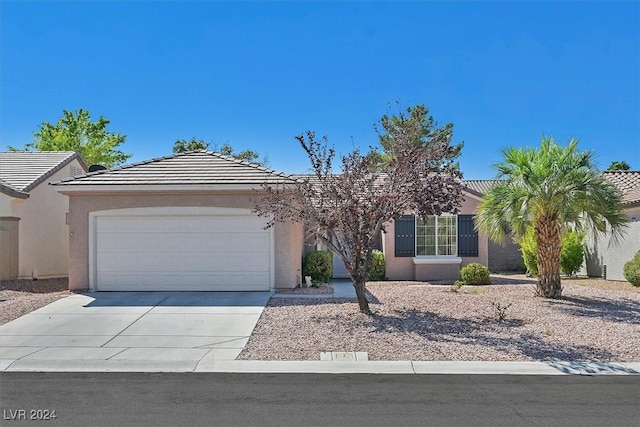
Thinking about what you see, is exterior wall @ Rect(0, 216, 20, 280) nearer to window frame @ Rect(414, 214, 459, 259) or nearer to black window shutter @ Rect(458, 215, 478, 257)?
window frame @ Rect(414, 214, 459, 259)

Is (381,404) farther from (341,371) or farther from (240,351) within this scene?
(240,351)

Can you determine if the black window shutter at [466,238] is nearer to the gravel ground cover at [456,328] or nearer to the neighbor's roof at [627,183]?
the neighbor's roof at [627,183]

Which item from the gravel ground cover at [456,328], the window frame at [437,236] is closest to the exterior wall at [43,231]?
the gravel ground cover at [456,328]

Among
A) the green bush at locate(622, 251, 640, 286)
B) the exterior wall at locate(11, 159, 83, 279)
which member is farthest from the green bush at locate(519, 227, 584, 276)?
the exterior wall at locate(11, 159, 83, 279)

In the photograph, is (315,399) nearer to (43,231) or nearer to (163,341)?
(163,341)

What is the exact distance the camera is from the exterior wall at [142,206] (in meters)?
13.6

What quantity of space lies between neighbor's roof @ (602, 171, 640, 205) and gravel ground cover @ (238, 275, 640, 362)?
4.93 metres

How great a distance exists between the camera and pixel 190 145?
39188 mm

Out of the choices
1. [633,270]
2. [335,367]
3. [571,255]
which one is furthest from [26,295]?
[571,255]

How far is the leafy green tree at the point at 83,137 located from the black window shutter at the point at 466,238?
90.5ft

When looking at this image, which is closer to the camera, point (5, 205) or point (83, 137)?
point (5, 205)

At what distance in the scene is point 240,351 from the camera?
27.3 ft

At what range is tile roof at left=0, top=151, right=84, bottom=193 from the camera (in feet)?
55.7

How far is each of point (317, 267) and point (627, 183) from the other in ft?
43.7
